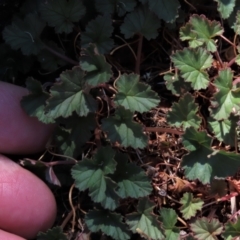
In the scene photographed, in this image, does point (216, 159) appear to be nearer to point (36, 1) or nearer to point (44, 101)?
point (44, 101)

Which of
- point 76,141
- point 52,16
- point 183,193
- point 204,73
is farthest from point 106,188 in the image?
point 52,16

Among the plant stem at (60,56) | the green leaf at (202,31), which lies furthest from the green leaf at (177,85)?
the plant stem at (60,56)

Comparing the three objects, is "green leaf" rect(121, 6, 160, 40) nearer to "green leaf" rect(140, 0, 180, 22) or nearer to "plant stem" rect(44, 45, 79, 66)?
"green leaf" rect(140, 0, 180, 22)

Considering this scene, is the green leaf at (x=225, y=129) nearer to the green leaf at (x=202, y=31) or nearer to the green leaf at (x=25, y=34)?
the green leaf at (x=202, y=31)

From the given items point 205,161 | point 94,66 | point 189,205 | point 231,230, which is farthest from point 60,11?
point 231,230

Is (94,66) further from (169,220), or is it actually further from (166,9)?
(169,220)

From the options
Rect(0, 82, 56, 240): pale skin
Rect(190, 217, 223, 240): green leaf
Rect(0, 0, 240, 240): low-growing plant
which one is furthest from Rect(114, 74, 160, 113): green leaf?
Rect(190, 217, 223, 240): green leaf
